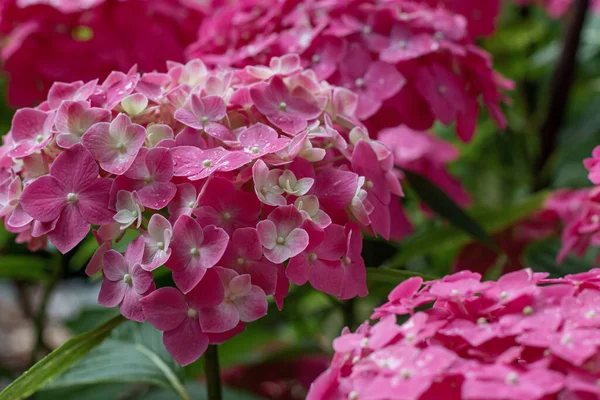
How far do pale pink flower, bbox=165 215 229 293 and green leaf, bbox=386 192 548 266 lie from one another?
42 centimetres

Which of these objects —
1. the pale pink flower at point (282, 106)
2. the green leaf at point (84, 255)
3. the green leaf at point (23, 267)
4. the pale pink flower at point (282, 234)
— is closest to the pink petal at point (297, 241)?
the pale pink flower at point (282, 234)

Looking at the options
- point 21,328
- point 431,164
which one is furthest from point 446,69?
point 21,328

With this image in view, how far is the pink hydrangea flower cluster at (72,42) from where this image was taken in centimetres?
84

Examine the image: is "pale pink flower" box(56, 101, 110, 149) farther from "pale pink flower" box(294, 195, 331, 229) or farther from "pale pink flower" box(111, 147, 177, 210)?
"pale pink flower" box(294, 195, 331, 229)

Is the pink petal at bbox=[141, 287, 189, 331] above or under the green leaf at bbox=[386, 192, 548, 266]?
above

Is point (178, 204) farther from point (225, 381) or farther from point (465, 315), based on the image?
point (225, 381)

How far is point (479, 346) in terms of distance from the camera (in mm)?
416

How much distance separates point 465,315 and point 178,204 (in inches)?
8.5

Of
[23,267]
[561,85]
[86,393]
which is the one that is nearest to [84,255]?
[23,267]

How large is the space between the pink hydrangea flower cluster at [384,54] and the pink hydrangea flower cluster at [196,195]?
13cm

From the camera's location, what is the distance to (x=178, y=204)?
51cm

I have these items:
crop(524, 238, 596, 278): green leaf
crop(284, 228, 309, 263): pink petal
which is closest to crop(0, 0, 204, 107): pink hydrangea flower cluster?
crop(284, 228, 309, 263): pink petal

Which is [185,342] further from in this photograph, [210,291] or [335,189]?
[335,189]

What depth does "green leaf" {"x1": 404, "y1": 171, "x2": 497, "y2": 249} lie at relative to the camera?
80cm
